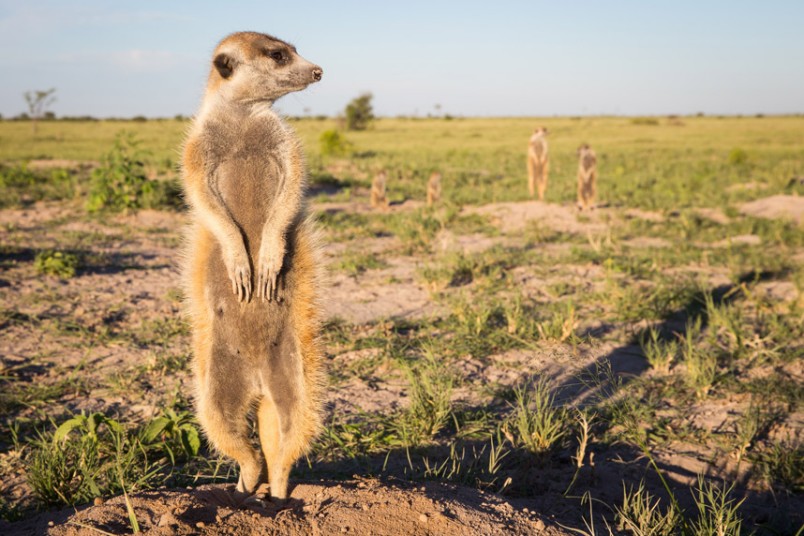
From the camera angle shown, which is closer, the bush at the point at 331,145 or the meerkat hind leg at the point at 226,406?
the meerkat hind leg at the point at 226,406

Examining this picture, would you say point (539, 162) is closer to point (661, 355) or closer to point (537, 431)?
point (661, 355)

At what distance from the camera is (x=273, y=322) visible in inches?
107

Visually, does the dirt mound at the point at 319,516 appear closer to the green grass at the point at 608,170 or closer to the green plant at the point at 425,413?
the green plant at the point at 425,413

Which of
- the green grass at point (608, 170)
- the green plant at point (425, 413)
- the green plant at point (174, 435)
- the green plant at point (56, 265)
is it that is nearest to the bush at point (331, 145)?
the green grass at point (608, 170)

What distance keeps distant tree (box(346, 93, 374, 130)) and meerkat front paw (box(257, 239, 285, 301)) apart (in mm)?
48118

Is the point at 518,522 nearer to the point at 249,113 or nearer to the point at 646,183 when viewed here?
the point at 249,113

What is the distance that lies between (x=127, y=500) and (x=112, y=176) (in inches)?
385

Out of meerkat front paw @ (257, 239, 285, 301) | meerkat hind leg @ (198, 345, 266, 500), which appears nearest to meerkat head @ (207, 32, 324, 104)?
meerkat front paw @ (257, 239, 285, 301)

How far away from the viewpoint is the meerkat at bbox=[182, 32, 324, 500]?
267cm

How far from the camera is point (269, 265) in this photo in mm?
2656

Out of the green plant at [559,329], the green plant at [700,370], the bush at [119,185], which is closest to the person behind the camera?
the green plant at [700,370]

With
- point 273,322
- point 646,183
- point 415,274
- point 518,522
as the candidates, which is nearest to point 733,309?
point 415,274

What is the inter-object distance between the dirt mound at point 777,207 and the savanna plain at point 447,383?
3.88 feet

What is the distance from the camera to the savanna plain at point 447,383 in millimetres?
2701
